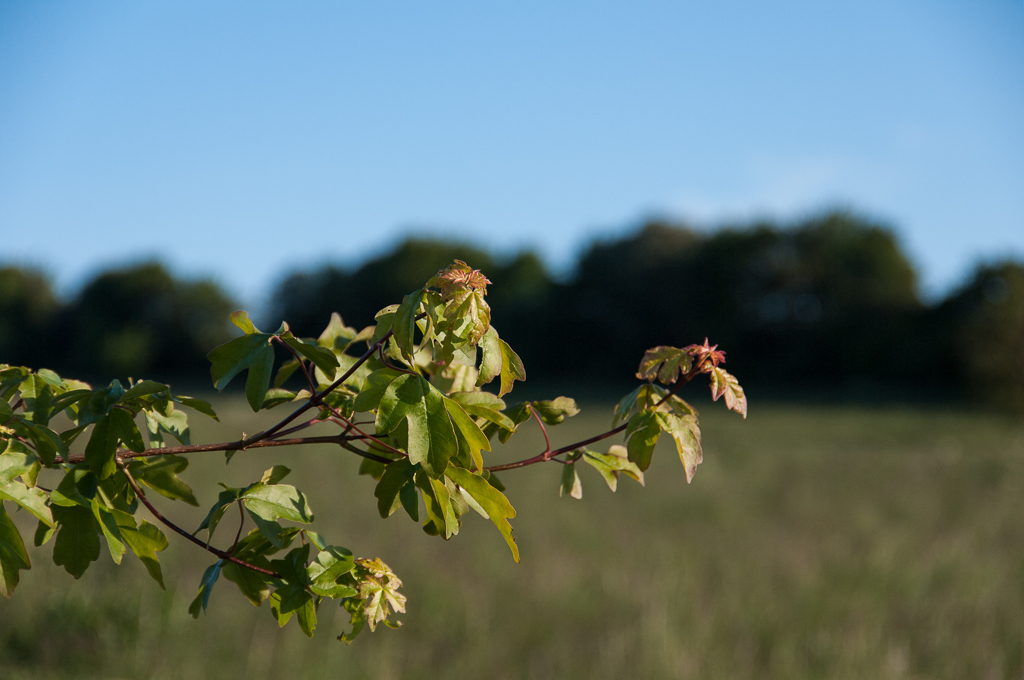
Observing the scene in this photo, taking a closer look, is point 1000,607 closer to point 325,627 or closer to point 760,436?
point 325,627

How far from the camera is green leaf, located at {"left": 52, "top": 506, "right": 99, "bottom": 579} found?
30.5 inches

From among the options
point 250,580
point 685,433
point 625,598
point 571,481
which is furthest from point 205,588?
point 625,598

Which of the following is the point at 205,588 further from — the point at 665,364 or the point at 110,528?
the point at 665,364

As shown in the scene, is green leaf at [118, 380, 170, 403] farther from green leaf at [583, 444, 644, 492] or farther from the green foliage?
green leaf at [583, 444, 644, 492]

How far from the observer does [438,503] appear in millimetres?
763

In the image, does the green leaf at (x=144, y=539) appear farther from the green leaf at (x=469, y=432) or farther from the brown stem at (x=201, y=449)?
the green leaf at (x=469, y=432)

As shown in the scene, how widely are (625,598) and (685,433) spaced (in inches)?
161

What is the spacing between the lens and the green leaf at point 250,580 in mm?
827

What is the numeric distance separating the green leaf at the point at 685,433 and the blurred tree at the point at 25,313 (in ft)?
104

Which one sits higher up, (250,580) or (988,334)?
(988,334)

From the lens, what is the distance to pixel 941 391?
19172mm

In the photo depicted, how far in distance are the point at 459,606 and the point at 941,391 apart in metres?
19.6

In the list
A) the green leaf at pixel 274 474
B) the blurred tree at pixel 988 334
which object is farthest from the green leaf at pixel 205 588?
the blurred tree at pixel 988 334

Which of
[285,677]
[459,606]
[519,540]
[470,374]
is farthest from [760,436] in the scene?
[470,374]
